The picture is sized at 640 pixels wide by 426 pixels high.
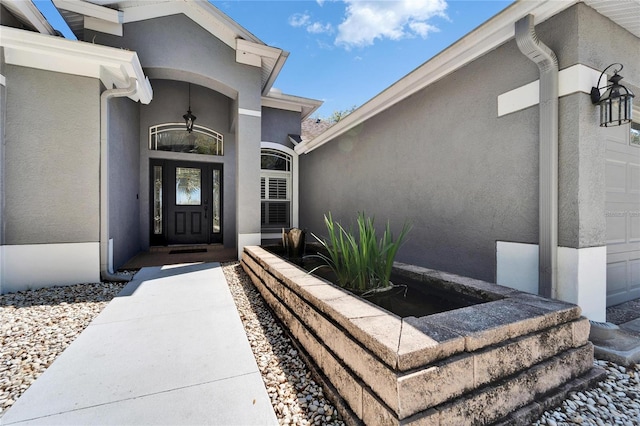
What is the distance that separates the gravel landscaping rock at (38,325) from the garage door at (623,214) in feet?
18.0

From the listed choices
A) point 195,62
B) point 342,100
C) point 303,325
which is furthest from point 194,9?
point 342,100

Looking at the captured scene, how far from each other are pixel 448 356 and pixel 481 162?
2561mm

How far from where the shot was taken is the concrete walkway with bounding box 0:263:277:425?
148cm

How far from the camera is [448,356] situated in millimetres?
1353

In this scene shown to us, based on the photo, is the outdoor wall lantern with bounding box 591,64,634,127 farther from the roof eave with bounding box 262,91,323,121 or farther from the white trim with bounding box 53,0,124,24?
the white trim with bounding box 53,0,124,24

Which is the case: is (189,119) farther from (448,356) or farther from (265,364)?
(448,356)

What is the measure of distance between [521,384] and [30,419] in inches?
106

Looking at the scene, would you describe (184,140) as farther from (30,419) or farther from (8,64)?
(30,419)

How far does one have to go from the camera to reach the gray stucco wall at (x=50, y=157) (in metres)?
3.53

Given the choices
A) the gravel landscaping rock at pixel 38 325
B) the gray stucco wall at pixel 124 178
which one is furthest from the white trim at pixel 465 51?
the gravel landscaping rock at pixel 38 325

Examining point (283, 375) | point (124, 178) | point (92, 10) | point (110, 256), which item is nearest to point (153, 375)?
point (283, 375)

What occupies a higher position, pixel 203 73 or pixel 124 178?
pixel 203 73

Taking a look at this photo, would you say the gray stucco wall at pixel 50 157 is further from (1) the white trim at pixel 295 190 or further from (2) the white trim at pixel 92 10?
(1) the white trim at pixel 295 190

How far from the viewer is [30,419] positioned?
1.44 m
